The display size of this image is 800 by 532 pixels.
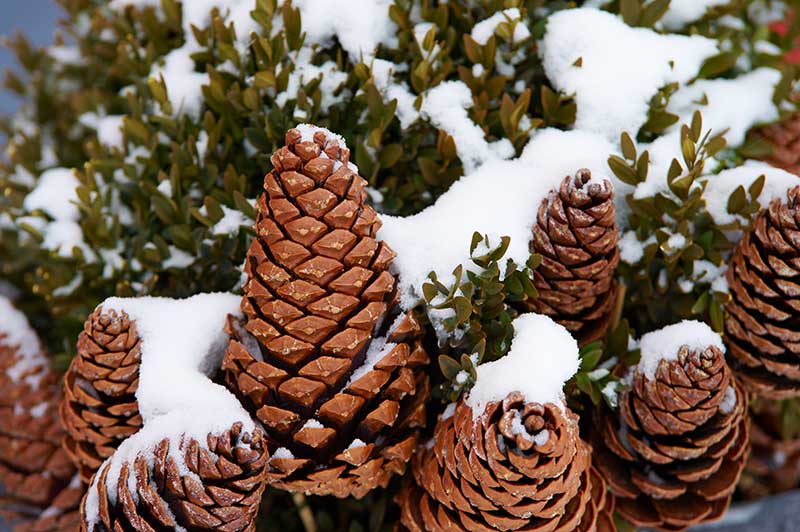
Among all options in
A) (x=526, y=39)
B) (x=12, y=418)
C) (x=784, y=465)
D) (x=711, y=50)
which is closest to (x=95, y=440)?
(x=12, y=418)

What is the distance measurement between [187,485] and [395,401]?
6.7 inches

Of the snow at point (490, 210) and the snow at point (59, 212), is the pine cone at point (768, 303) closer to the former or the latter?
the snow at point (490, 210)

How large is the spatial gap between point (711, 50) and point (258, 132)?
0.47 m

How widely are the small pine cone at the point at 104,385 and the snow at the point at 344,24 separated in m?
0.33

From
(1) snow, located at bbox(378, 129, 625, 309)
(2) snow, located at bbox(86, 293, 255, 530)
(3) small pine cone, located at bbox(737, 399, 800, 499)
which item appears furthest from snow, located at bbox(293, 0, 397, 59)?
(3) small pine cone, located at bbox(737, 399, 800, 499)

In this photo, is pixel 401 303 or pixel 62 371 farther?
pixel 62 371

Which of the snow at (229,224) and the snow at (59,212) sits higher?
the snow at (59,212)

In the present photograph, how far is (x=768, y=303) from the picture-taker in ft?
2.27

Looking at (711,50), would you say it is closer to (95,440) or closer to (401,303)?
(401,303)

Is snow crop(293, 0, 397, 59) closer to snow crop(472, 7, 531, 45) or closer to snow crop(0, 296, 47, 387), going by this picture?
snow crop(472, 7, 531, 45)

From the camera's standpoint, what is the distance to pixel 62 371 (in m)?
0.86

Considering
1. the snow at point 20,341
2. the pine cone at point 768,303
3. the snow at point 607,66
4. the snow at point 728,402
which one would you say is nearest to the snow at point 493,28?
the snow at point 607,66

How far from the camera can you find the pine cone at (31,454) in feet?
2.64

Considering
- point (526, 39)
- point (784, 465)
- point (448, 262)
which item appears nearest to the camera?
point (448, 262)
